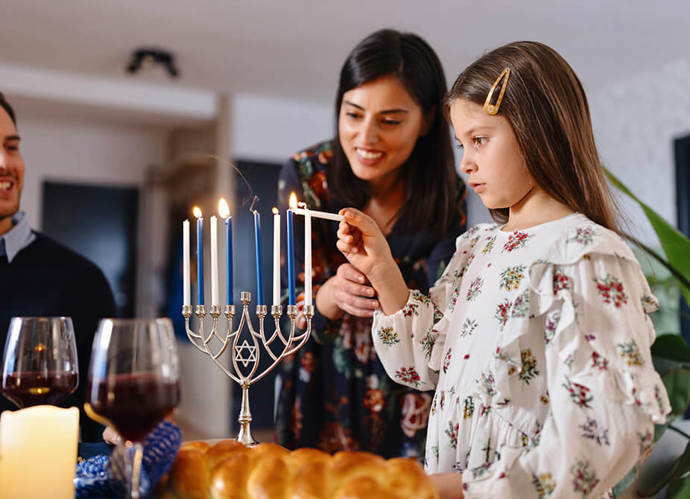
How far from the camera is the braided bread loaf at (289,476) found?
65cm

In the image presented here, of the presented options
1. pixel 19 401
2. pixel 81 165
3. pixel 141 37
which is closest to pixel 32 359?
pixel 19 401

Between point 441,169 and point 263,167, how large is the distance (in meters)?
3.80

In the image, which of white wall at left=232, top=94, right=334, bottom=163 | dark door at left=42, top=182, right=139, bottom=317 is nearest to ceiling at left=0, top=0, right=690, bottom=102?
white wall at left=232, top=94, right=334, bottom=163

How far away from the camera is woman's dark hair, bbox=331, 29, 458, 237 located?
1.44m

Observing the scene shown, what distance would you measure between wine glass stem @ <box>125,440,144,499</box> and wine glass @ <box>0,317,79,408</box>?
0.26 meters

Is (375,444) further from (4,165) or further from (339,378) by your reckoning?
(4,165)

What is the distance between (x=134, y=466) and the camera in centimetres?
64

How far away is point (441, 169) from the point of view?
154cm

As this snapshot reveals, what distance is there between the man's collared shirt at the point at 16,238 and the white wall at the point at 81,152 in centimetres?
425

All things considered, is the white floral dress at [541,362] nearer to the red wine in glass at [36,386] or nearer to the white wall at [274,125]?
the red wine in glass at [36,386]

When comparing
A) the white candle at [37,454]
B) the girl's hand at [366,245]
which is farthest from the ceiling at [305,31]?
the white candle at [37,454]

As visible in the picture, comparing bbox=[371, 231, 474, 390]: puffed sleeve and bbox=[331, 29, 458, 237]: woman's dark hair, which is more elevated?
bbox=[331, 29, 458, 237]: woman's dark hair

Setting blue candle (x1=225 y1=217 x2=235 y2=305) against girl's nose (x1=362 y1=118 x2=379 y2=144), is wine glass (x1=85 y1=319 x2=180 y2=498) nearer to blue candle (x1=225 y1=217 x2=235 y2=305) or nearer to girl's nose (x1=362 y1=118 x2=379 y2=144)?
blue candle (x1=225 y1=217 x2=235 y2=305)

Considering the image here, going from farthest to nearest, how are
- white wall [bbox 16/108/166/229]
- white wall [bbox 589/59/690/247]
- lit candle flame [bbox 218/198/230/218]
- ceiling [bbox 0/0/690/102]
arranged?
white wall [bbox 16/108/166/229]
white wall [bbox 589/59/690/247]
ceiling [bbox 0/0/690/102]
lit candle flame [bbox 218/198/230/218]
